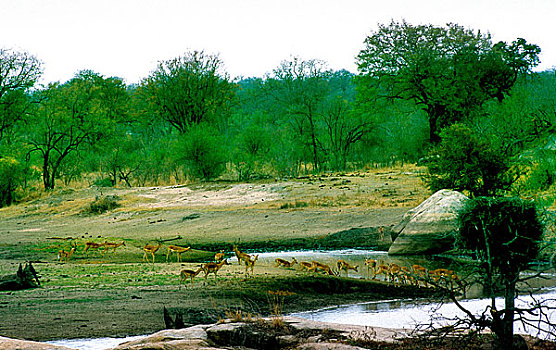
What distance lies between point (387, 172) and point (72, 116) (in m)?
23.6

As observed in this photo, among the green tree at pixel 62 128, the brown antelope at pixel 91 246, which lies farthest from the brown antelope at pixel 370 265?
the green tree at pixel 62 128

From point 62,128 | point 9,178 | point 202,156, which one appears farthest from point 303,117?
point 9,178

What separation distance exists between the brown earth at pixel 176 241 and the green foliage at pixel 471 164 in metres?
2.32

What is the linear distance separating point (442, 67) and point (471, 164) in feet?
57.9

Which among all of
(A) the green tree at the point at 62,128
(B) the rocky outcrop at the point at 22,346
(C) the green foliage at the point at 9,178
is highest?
(A) the green tree at the point at 62,128

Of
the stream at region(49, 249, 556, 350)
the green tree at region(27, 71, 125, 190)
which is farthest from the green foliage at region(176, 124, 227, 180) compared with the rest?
the stream at region(49, 249, 556, 350)

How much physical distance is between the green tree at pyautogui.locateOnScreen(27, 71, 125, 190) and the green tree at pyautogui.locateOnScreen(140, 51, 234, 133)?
6.58 metres

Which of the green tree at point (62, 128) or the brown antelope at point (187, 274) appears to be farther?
the green tree at point (62, 128)

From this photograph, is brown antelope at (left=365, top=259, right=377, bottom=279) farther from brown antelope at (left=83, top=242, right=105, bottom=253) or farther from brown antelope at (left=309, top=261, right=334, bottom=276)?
brown antelope at (left=83, top=242, right=105, bottom=253)

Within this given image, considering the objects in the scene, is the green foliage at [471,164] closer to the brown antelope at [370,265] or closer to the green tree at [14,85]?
the brown antelope at [370,265]

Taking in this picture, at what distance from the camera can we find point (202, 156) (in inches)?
1714

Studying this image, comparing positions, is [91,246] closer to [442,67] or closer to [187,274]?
[187,274]

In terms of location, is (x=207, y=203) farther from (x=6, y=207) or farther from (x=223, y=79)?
(x=223, y=79)

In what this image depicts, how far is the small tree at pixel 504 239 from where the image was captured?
22.3 ft
